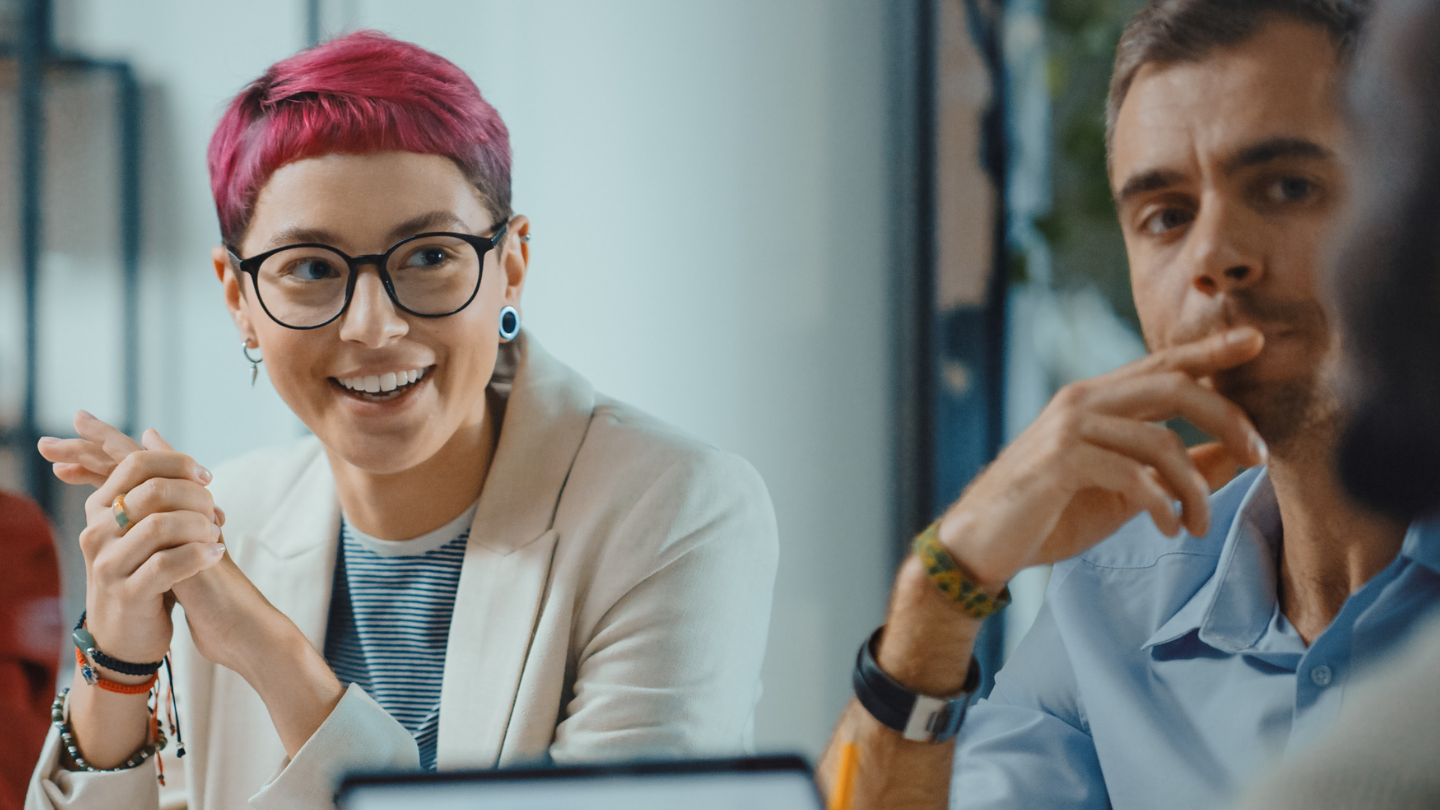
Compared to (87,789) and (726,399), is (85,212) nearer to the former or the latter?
(87,789)

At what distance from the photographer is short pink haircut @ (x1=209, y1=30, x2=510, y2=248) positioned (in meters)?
1.00

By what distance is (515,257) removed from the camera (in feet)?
3.70

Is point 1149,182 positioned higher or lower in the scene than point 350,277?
higher

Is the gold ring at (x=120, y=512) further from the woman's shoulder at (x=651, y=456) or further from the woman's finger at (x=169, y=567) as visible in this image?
the woman's shoulder at (x=651, y=456)

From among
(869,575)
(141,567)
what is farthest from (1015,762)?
(141,567)

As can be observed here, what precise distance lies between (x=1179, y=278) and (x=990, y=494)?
0.24 m

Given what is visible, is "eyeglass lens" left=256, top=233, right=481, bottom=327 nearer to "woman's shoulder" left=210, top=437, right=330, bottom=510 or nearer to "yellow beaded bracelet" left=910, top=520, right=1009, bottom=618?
"woman's shoulder" left=210, top=437, right=330, bottom=510

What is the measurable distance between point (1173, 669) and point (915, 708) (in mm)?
241

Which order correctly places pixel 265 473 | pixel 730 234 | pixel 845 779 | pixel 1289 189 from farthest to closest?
pixel 730 234
pixel 265 473
pixel 1289 189
pixel 845 779

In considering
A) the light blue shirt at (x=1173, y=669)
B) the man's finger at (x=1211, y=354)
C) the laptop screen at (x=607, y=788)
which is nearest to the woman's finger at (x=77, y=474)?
the laptop screen at (x=607, y=788)

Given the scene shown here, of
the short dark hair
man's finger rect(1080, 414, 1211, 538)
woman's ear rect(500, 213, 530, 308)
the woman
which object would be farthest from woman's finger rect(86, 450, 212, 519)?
the short dark hair

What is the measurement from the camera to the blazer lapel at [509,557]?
1028 mm

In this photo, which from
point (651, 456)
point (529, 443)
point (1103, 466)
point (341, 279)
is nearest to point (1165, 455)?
point (1103, 466)

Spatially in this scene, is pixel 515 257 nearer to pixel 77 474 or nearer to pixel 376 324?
pixel 376 324
